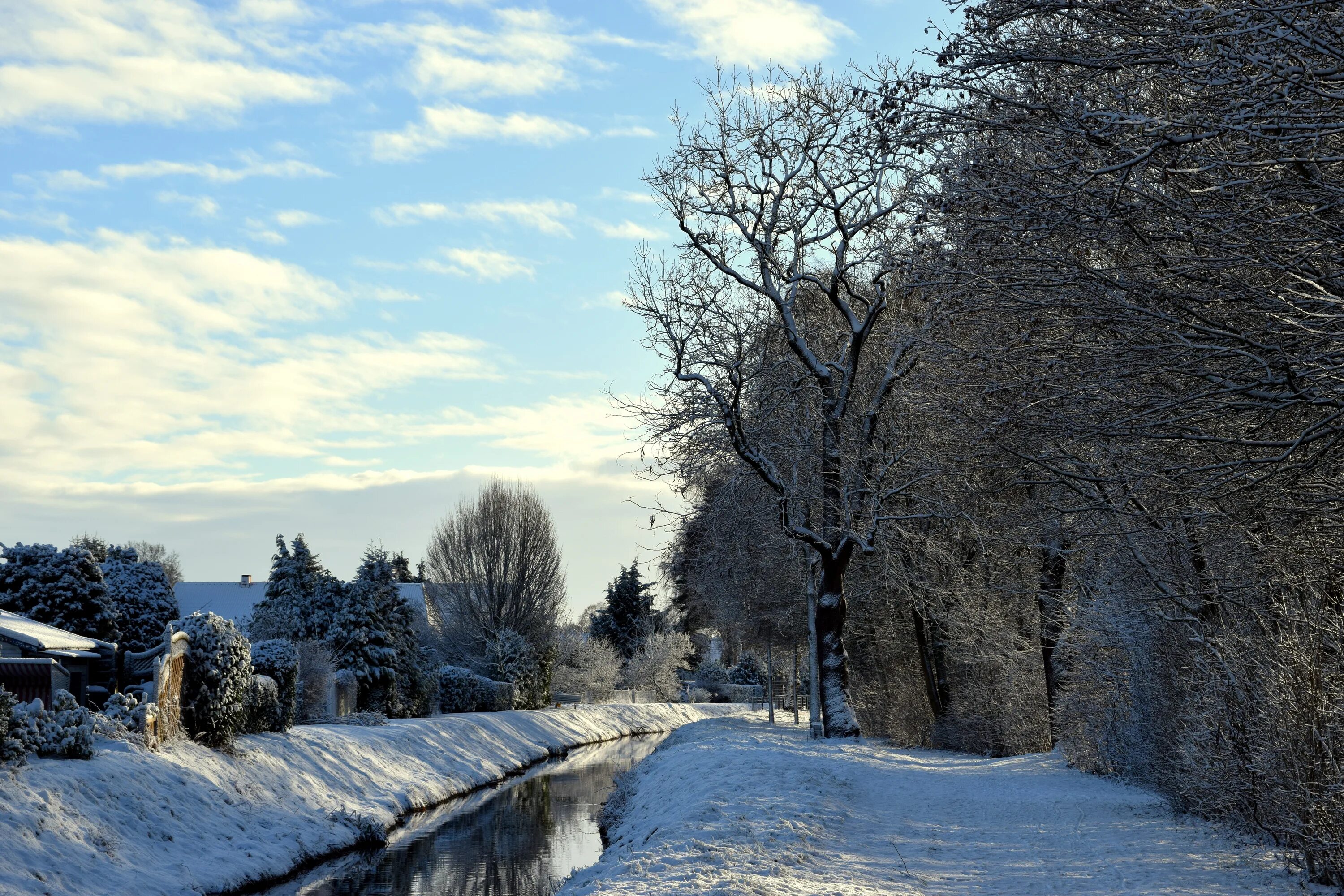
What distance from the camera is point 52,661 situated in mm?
18422

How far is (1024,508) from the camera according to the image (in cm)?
1198

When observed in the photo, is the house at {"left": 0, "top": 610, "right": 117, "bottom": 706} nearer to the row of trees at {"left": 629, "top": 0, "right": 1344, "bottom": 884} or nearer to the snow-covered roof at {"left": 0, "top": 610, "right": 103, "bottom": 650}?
the snow-covered roof at {"left": 0, "top": 610, "right": 103, "bottom": 650}

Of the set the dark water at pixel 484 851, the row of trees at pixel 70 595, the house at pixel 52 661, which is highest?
the row of trees at pixel 70 595

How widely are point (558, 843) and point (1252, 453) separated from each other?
12.9 meters

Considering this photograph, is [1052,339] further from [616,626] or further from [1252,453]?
[616,626]

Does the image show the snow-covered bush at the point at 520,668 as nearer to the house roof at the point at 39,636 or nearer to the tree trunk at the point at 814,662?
the tree trunk at the point at 814,662

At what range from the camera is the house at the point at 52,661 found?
1833 centimetres

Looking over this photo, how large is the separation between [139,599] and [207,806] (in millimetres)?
12319

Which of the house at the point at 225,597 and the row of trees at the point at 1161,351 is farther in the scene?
the house at the point at 225,597

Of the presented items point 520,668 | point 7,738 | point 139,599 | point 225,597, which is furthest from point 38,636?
point 225,597

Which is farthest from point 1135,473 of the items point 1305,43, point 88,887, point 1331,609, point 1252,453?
point 88,887

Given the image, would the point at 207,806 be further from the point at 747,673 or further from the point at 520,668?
the point at 747,673

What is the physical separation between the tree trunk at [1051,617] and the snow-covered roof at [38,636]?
17.1 m

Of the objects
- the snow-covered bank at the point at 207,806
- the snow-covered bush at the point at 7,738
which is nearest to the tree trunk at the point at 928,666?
the snow-covered bank at the point at 207,806
